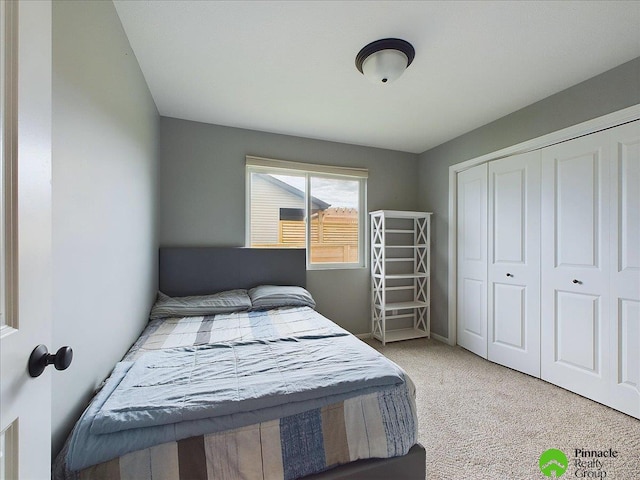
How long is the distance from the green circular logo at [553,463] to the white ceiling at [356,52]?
2411 mm

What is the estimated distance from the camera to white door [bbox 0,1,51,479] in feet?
1.74

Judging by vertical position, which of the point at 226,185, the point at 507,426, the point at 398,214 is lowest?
the point at 507,426

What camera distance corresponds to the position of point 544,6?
1431mm

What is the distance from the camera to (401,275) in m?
3.32

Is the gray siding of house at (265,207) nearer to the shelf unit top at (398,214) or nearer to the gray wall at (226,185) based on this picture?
the gray wall at (226,185)

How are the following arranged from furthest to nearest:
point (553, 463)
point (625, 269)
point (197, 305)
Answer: point (197, 305), point (625, 269), point (553, 463)

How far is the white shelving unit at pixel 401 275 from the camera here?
3.31m

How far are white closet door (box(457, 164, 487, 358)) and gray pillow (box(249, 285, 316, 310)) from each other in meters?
1.79

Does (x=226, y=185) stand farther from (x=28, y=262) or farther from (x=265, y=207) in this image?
(x=28, y=262)

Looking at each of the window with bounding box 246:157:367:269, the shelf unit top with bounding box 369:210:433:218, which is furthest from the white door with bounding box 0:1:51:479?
the shelf unit top with bounding box 369:210:433:218

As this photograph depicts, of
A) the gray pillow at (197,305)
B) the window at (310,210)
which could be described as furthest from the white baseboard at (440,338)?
the gray pillow at (197,305)

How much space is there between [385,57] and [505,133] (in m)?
1.68

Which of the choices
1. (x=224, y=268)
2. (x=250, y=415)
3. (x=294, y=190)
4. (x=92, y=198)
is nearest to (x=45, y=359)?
(x=250, y=415)

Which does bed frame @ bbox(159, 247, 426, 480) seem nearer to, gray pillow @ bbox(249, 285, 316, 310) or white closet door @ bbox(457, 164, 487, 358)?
gray pillow @ bbox(249, 285, 316, 310)
